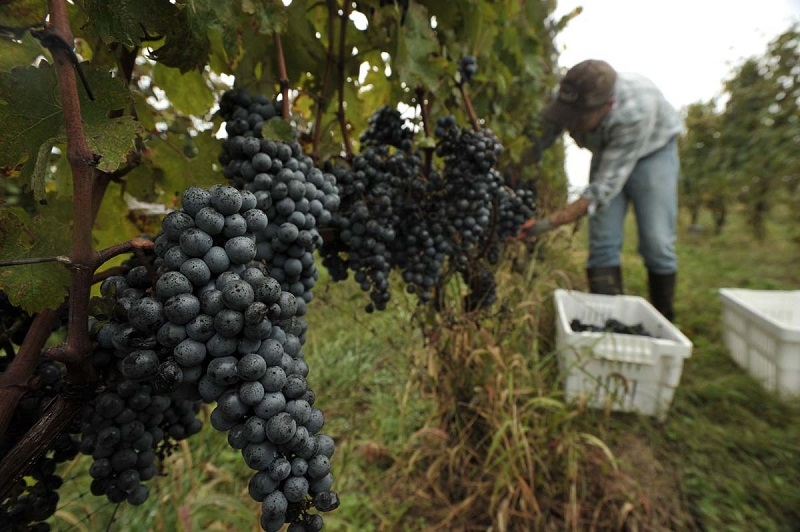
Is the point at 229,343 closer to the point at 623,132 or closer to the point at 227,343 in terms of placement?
Answer: the point at 227,343

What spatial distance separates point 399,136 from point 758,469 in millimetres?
2365

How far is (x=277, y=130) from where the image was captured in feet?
2.54

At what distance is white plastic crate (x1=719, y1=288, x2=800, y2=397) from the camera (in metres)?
2.45

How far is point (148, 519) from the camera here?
5.48ft

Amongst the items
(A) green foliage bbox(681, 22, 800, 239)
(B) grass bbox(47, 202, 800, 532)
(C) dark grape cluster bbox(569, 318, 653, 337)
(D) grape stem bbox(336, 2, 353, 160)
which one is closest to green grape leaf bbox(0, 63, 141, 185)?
(D) grape stem bbox(336, 2, 353, 160)

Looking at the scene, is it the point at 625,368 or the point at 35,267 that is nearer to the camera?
the point at 35,267

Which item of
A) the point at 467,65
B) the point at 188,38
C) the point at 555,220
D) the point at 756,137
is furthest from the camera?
the point at 756,137

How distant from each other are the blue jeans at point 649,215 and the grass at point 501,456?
1090 millimetres

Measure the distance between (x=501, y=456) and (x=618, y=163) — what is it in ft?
6.77

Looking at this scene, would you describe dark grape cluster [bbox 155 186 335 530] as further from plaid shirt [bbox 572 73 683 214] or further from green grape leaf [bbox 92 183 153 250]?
plaid shirt [bbox 572 73 683 214]

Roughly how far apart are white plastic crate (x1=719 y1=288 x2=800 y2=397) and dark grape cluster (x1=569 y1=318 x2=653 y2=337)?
0.62 meters

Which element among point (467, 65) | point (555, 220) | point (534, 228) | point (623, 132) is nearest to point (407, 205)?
point (467, 65)

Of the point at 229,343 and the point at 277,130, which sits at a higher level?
the point at 277,130

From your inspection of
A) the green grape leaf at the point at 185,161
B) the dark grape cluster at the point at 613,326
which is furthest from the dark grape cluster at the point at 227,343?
the dark grape cluster at the point at 613,326
